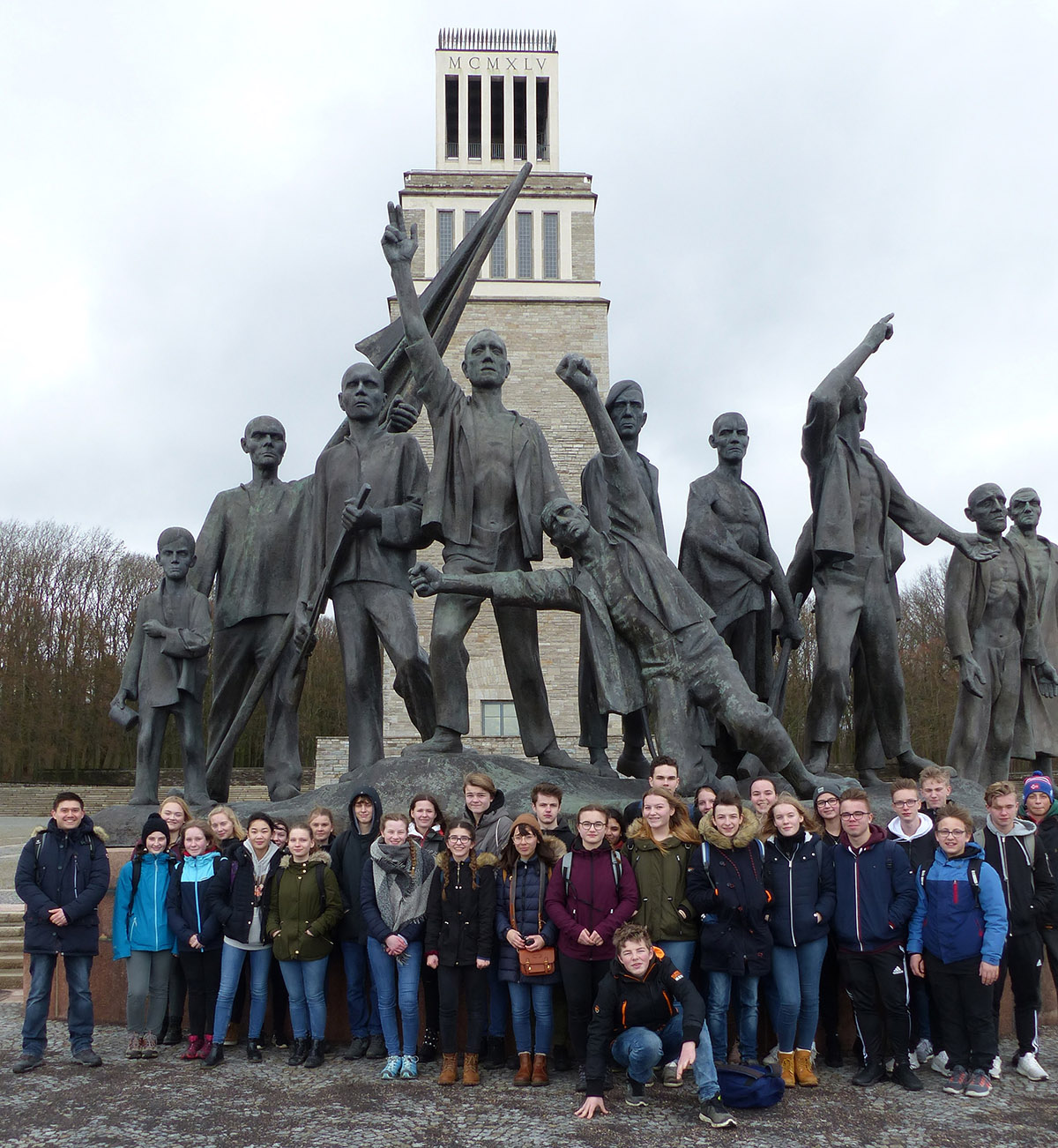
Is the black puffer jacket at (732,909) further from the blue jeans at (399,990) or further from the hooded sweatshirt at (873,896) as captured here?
the blue jeans at (399,990)

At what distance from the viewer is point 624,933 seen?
4496mm

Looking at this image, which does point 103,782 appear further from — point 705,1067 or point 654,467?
point 705,1067

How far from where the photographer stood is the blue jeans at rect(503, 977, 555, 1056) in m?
4.80

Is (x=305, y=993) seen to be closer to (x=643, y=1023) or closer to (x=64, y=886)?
(x=64, y=886)

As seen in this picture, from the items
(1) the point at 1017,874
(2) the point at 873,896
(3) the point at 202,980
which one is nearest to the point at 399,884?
(3) the point at 202,980

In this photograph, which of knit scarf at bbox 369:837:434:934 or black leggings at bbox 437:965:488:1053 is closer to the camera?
black leggings at bbox 437:965:488:1053

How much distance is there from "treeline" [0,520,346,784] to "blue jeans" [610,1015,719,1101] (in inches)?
1045

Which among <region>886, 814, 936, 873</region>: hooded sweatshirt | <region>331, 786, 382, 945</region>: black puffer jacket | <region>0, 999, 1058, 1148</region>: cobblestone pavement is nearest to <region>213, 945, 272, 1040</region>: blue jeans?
<region>0, 999, 1058, 1148</region>: cobblestone pavement

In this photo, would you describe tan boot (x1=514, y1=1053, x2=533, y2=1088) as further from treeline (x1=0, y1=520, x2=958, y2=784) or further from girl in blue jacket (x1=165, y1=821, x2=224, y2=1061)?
treeline (x1=0, y1=520, x2=958, y2=784)

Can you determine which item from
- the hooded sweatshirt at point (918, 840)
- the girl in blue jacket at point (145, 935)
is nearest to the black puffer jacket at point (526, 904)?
the hooded sweatshirt at point (918, 840)

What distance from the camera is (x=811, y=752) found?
22.8 ft

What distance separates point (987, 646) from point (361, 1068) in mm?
5206

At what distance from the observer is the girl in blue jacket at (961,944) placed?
4.62 meters

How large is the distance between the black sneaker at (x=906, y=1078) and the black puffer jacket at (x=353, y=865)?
2396 mm
